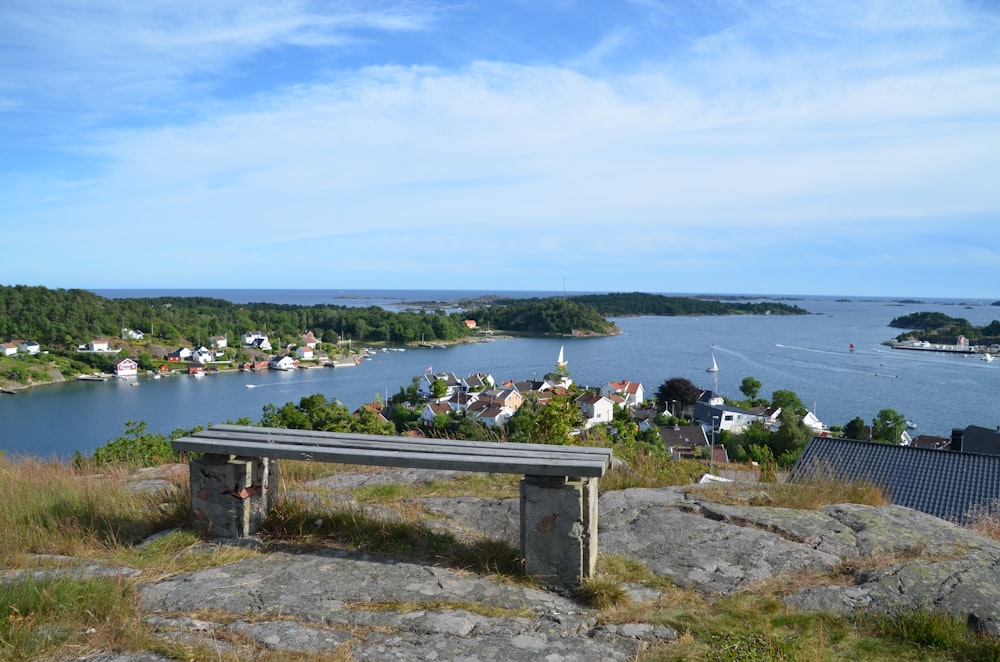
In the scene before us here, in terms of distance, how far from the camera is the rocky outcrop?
2652 mm

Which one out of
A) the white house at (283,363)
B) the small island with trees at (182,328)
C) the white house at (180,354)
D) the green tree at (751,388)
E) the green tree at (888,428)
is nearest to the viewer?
the green tree at (888,428)

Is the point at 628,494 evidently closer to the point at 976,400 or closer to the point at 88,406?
the point at 88,406

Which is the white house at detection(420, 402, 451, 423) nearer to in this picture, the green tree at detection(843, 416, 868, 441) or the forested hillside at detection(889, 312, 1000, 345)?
the green tree at detection(843, 416, 868, 441)

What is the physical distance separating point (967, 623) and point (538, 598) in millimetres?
1835

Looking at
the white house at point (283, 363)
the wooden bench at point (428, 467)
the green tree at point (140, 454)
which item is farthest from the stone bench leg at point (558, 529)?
the white house at point (283, 363)

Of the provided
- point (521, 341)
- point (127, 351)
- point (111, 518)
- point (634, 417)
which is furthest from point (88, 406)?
point (521, 341)

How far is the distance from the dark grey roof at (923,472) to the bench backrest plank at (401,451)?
6.49m

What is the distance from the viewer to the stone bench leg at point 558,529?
323cm

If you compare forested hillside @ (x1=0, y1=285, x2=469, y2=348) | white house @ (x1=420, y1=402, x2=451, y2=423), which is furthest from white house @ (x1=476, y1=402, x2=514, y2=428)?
forested hillside @ (x1=0, y1=285, x2=469, y2=348)

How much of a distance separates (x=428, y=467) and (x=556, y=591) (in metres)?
0.89

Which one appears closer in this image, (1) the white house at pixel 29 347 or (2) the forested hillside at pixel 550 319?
(1) the white house at pixel 29 347

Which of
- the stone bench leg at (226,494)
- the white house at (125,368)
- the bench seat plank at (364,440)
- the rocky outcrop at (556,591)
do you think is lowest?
the white house at (125,368)

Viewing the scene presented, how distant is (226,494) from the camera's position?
12.2 ft

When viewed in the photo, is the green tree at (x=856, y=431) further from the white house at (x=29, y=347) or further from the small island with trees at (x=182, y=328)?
the white house at (x=29, y=347)
